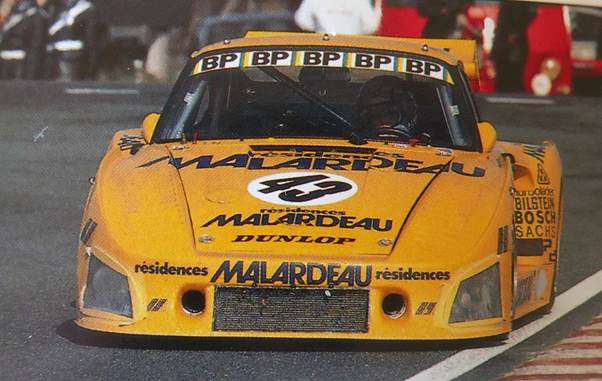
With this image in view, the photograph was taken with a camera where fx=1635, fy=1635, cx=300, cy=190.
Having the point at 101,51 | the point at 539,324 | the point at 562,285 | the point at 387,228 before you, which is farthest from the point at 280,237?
the point at 101,51

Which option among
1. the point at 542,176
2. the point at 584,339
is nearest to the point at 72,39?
the point at 542,176

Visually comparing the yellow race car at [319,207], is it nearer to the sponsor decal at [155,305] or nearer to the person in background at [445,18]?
the sponsor decal at [155,305]

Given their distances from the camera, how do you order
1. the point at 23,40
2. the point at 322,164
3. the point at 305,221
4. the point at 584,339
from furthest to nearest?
the point at 23,40
the point at 322,164
the point at 584,339
the point at 305,221

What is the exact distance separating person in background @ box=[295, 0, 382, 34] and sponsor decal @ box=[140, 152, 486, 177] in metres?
11.0

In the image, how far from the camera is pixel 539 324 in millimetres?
7621

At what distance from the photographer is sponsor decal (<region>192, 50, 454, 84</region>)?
833 cm

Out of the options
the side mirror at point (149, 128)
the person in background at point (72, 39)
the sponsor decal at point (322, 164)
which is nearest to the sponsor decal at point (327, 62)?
the side mirror at point (149, 128)

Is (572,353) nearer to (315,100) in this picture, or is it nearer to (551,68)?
(315,100)

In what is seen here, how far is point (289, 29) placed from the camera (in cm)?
1820

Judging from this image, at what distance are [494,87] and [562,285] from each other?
32.8 feet

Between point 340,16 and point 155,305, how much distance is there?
12.6 metres

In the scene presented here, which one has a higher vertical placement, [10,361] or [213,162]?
[213,162]

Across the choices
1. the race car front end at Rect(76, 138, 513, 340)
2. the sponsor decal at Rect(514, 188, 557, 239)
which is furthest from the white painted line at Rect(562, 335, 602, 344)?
the sponsor decal at Rect(514, 188, 557, 239)

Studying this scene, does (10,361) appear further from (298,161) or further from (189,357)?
(298,161)
